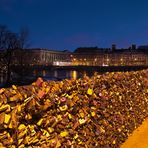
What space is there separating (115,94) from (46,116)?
3948 millimetres

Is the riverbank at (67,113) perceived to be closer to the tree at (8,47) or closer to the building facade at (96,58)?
the tree at (8,47)

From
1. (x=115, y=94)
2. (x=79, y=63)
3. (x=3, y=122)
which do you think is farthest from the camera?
(x=79, y=63)

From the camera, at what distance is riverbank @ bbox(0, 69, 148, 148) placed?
13.9 feet

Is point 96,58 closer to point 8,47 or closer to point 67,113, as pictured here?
point 8,47

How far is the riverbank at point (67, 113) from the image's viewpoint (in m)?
4.22

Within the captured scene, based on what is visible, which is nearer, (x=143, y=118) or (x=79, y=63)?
(x=143, y=118)

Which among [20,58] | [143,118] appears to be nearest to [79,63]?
[20,58]

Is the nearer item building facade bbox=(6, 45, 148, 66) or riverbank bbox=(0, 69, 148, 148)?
riverbank bbox=(0, 69, 148, 148)

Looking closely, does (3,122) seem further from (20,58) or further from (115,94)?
(20,58)

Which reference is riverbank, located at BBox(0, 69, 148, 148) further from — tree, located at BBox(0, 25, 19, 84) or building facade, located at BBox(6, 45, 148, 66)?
building facade, located at BBox(6, 45, 148, 66)

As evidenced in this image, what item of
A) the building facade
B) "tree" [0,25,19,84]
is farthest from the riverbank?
the building facade

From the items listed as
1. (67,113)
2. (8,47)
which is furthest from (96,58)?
(67,113)

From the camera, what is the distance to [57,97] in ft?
17.3

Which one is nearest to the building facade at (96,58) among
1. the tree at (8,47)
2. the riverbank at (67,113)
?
the tree at (8,47)
